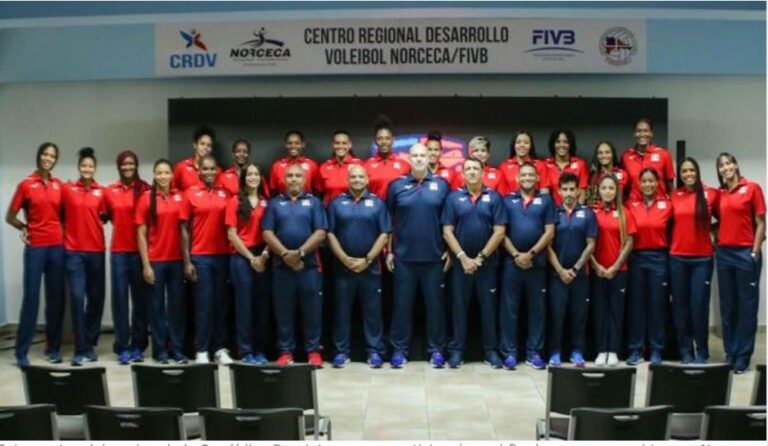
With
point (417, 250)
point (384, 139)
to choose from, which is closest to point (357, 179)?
point (384, 139)

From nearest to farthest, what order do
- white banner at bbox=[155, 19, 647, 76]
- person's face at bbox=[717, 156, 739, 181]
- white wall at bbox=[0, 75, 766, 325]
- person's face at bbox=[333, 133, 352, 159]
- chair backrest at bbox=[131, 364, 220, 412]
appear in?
chair backrest at bbox=[131, 364, 220, 412], person's face at bbox=[717, 156, 739, 181], person's face at bbox=[333, 133, 352, 159], white banner at bbox=[155, 19, 647, 76], white wall at bbox=[0, 75, 766, 325]

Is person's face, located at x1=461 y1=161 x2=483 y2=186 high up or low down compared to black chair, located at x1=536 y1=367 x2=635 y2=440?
up

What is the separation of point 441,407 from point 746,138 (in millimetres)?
4940

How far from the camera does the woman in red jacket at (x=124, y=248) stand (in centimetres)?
771

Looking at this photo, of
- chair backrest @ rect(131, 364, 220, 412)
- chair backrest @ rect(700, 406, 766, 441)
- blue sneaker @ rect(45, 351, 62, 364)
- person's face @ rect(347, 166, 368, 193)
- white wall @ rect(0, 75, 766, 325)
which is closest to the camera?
chair backrest @ rect(700, 406, 766, 441)

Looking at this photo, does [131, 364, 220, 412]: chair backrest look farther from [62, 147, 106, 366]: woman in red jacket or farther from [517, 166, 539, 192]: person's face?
[517, 166, 539, 192]: person's face

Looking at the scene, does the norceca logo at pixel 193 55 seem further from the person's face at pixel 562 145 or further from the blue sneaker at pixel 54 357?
the person's face at pixel 562 145

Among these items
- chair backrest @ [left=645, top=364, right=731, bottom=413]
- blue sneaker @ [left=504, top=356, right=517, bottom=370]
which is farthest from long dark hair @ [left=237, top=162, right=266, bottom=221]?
chair backrest @ [left=645, top=364, right=731, bottom=413]

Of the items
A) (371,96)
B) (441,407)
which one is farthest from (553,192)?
(441,407)

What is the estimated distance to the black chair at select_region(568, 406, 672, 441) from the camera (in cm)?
348

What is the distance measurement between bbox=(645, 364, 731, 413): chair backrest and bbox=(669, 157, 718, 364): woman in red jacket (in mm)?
2955

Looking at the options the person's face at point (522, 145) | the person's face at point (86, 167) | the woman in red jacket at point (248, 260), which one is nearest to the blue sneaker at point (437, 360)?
the woman in red jacket at point (248, 260)

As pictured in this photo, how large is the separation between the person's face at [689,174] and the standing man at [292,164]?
313cm

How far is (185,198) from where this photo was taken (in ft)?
24.9
